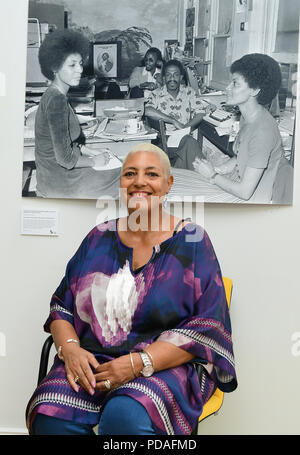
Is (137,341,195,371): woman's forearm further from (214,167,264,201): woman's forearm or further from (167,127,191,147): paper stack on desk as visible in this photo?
(167,127,191,147): paper stack on desk

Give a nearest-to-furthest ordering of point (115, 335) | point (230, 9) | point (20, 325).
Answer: point (115, 335)
point (230, 9)
point (20, 325)

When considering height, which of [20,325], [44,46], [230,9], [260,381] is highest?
[230,9]

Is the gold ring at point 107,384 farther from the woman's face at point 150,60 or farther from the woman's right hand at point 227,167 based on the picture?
the woman's face at point 150,60

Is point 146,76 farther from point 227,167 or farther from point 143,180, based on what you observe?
point 143,180

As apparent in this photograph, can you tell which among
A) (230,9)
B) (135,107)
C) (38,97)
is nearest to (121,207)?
(135,107)

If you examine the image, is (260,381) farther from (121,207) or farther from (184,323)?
(121,207)

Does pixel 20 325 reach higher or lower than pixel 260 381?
higher

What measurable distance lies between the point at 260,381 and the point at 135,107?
1.34 meters

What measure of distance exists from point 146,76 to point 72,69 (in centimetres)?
33

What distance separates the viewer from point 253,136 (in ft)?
8.11

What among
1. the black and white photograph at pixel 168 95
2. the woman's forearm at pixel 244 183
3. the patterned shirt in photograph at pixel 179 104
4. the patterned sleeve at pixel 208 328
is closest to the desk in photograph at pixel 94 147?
the black and white photograph at pixel 168 95

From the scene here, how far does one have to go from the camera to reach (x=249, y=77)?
2.46m

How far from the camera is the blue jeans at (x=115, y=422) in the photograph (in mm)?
1703
